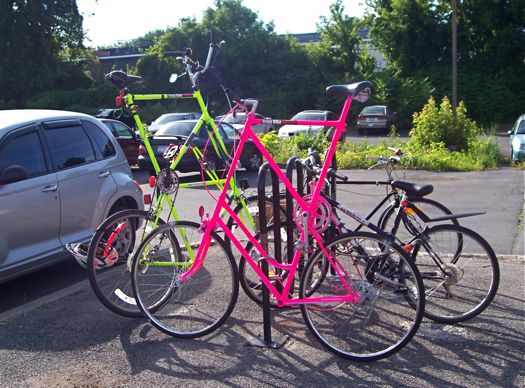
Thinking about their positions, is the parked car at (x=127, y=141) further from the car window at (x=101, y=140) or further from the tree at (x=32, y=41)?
the tree at (x=32, y=41)

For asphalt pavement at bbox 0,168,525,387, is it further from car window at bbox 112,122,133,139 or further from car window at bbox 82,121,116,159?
car window at bbox 112,122,133,139

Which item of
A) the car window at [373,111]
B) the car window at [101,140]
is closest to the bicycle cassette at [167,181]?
the car window at [101,140]

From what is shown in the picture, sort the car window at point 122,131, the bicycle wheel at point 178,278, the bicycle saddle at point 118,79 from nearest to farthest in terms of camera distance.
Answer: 1. the bicycle wheel at point 178,278
2. the bicycle saddle at point 118,79
3. the car window at point 122,131

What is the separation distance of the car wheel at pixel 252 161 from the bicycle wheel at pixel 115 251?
11.0 metres

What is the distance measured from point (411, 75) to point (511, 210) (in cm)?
3098

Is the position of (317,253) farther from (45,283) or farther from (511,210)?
(511,210)

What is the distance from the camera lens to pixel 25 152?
6.18m

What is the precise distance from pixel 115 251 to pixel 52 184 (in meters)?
1.41

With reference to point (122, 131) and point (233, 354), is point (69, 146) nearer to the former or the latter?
point (233, 354)

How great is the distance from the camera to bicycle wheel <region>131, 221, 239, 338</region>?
15.8 feet

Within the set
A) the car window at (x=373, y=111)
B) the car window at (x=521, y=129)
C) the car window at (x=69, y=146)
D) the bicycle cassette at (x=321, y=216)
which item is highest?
the car window at (x=69, y=146)

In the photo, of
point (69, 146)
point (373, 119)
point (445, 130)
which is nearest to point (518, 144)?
point (445, 130)

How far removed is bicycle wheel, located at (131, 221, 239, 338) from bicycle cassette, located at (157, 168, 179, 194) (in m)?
0.49

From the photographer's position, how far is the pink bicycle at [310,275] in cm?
451
